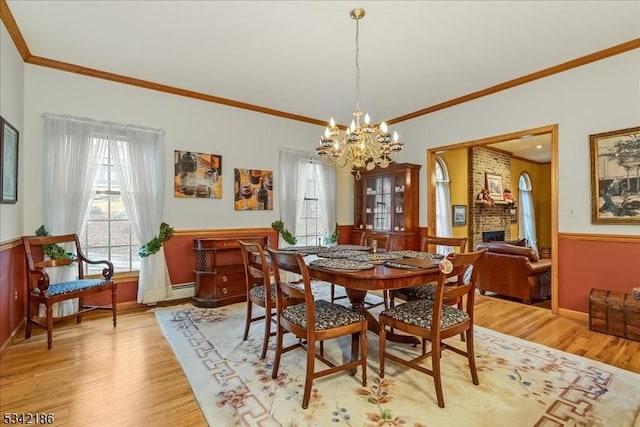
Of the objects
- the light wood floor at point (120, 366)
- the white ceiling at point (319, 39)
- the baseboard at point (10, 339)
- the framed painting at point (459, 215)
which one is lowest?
the light wood floor at point (120, 366)

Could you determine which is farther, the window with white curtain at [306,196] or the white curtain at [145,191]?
the window with white curtain at [306,196]

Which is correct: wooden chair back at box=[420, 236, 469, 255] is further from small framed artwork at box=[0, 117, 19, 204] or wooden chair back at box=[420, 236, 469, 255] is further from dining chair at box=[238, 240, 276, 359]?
small framed artwork at box=[0, 117, 19, 204]

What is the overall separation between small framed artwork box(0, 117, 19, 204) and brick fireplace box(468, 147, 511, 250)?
7.12 meters

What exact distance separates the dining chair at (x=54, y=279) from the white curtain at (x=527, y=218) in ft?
29.8

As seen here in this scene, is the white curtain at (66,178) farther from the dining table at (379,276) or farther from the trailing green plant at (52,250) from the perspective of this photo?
the dining table at (379,276)

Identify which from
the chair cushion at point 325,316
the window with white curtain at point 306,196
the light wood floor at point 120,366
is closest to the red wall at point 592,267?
the light wood floor at point 120,366

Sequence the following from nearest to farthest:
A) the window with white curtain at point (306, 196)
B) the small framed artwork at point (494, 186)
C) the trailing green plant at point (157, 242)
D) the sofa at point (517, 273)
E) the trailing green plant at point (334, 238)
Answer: the trailing green plant at point (157, 242)
the sofa at point (517, 273)
the window with white curtain at point (306, 196)
the trailing green plant at point (334, 238)
the small framed artwork at point (494, 186)

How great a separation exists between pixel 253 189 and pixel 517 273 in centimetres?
390

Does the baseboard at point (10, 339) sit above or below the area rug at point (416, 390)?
above

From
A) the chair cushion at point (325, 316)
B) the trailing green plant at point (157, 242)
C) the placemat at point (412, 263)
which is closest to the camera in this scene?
the chair cushion at point (325, 316)

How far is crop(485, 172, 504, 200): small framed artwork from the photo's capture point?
6957mm

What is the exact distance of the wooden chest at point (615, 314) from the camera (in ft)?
9.26

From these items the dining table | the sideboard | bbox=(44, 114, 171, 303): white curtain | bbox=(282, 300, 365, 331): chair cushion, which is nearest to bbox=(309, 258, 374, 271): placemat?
the dining table

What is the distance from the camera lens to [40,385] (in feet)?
6.95
